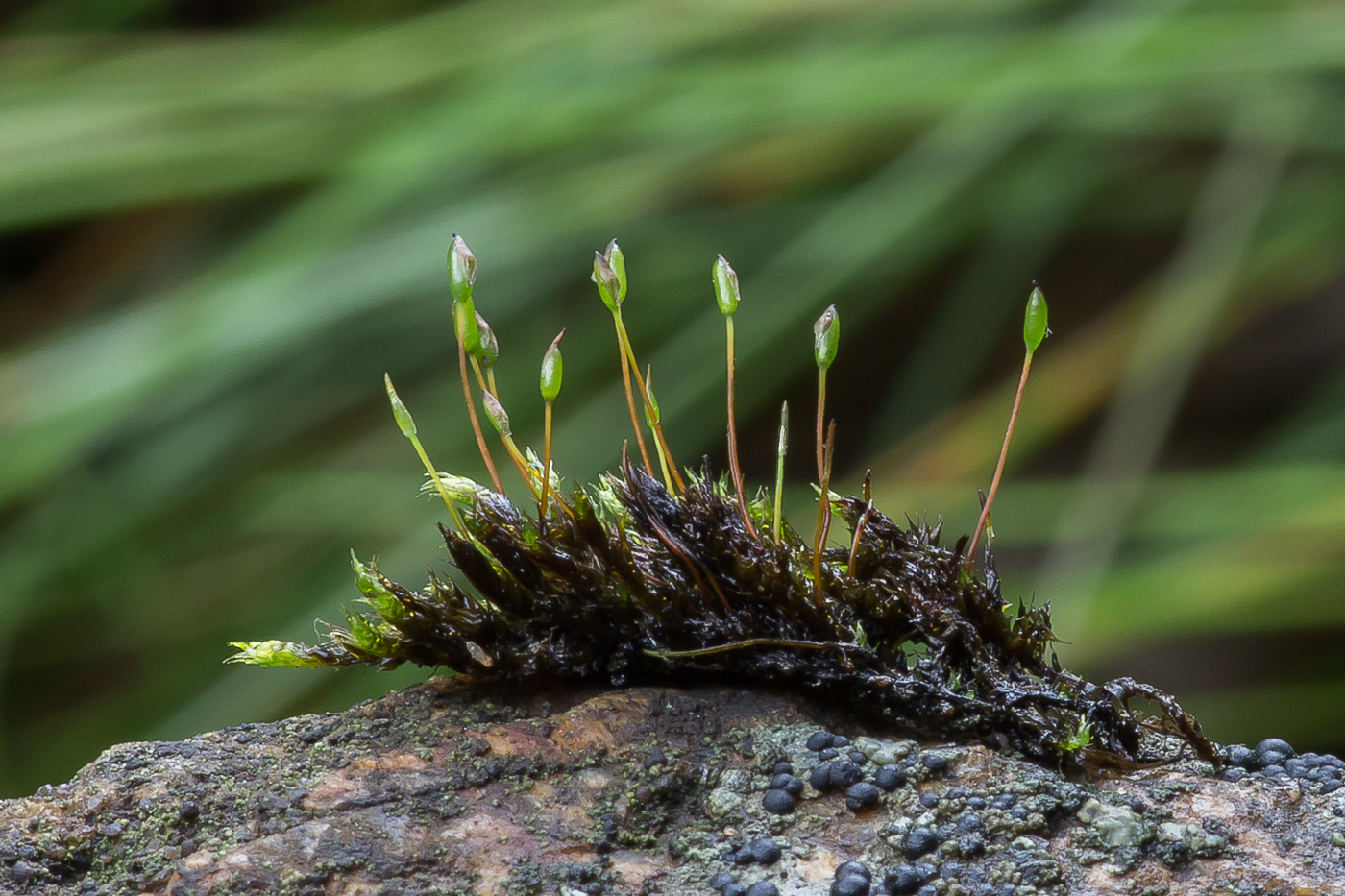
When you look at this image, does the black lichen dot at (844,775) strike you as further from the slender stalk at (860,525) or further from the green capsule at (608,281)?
the green capsule at (608,281)

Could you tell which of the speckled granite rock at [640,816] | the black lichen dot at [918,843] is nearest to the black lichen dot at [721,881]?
the speckled granite rock at [640,816]

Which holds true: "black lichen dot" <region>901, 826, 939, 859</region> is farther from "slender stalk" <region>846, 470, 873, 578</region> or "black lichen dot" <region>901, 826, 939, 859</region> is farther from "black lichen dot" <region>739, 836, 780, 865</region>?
"slender stalk" <region>846, 470, 873, 578</region>

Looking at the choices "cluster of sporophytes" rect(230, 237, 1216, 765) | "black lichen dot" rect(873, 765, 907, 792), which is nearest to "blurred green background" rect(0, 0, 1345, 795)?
"cluster of sporophytes" rect(230, 237, 1216, 765)

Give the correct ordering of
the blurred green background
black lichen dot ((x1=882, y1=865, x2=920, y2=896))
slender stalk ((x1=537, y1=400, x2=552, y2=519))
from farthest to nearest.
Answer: the blurred green background → slender stalk ((x1=537, y1=400, x2=552, y2=519)) → black lichen dot ((x1=882, y1=865, x2=920, y2=896))

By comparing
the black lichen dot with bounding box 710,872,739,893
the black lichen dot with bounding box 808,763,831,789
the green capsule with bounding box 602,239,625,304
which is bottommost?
the black lichen dot with bounding box 710,872,739,893

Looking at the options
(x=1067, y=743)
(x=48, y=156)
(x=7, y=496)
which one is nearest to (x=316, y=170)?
(x=48, y=156)

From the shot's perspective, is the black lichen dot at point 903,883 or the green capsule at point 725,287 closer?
the black lichen dot at point 903,883

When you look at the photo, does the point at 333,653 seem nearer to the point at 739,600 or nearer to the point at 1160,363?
the point at 739,600
